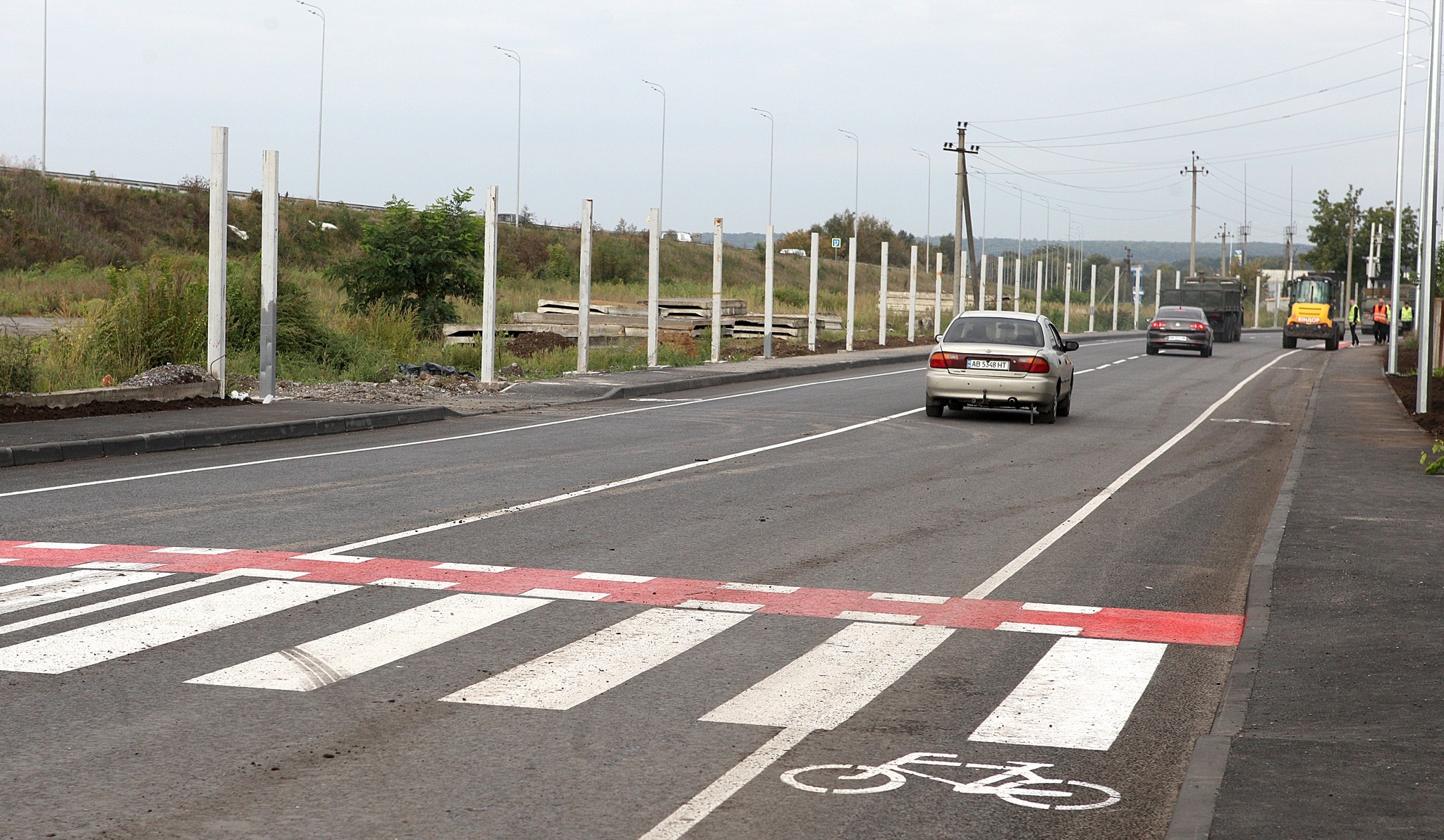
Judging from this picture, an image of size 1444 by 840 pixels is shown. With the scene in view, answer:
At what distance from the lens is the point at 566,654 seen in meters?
6.84

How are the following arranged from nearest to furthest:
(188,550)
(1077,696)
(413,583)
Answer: (1077,696) < (413,583) < (188,550)

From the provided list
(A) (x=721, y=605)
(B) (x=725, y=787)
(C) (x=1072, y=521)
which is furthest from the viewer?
(C) (x=1072, y=521)

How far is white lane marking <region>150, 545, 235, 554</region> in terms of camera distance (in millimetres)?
9297

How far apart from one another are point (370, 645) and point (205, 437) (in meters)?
10.4

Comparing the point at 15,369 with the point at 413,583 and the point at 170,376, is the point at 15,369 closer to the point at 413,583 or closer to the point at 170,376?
the point at 170,376

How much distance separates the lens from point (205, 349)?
22.0 m

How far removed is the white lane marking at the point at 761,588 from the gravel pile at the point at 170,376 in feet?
42.4

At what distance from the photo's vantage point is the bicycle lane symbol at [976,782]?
4.93 metres

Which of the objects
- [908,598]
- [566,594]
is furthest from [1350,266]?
[566,594]

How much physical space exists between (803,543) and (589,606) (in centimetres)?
274

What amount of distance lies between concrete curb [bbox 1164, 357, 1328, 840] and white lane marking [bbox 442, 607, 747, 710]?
2468 millimetres

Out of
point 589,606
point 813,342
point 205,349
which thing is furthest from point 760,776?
point 813,342

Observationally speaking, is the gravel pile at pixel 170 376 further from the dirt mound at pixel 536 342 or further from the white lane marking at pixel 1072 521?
the dirt mound at pixel 536 342

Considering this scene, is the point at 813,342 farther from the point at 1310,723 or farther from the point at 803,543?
the point at 1310,723
